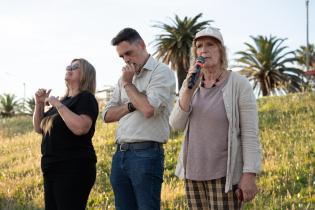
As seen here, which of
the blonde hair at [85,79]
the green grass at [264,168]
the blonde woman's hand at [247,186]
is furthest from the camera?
the green grass at [264,168]

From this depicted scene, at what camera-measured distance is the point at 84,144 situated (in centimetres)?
431

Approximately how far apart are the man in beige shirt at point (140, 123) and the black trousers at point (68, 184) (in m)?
0.29

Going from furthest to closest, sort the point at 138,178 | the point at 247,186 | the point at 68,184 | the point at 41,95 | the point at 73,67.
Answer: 1. the point at 41,95
2. the point at 73,67
3. the point at 68,184
4. the point at 138,178
5. the point at 247,186

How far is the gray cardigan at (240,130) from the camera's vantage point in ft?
11.0

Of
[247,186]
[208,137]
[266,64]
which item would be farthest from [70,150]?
[266,64]

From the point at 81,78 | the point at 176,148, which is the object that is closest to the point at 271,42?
the point at 176,148

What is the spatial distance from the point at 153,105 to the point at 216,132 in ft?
2.21

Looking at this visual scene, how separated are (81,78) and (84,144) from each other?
1.88ft

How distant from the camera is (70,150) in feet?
13.9

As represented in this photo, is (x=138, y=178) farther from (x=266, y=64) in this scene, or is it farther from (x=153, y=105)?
(x=266, y=64)

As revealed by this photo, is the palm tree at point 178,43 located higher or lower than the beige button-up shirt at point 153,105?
higher

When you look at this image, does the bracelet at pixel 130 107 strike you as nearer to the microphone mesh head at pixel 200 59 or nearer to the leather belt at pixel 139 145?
the leather belt at pixel 139 145

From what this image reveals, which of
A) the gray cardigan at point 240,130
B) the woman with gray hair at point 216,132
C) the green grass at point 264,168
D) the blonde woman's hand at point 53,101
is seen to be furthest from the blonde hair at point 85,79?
the green grass at point 264,168

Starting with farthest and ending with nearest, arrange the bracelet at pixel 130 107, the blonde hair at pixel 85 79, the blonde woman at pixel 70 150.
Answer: the blonde hair at pixel 85 79, the blonde woman at pixel 70 150, the bracelet at pixel 130 107
